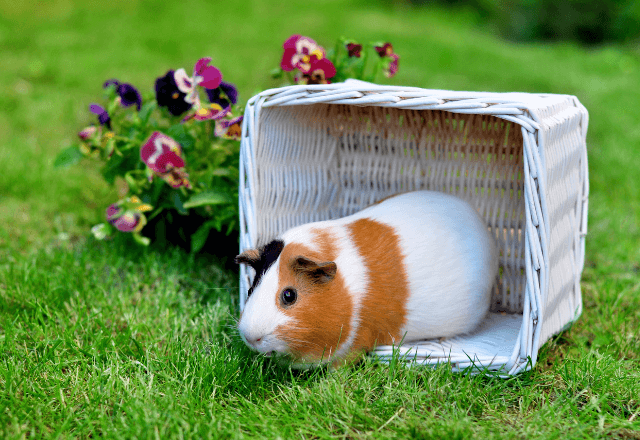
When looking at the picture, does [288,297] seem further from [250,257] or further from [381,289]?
[381,289]

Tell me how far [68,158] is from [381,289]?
1.74m

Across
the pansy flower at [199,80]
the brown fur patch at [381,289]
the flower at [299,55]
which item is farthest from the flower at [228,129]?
the brown fur patch at [381,289]

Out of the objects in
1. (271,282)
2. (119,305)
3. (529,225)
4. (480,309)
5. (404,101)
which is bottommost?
(119,305)

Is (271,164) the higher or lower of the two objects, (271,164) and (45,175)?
the higher

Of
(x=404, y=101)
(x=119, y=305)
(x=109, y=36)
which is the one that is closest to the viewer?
(x=404, y=101)

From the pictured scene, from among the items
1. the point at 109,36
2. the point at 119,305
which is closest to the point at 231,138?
the point at 119,305

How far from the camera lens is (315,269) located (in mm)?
1790

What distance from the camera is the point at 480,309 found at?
2197 mm

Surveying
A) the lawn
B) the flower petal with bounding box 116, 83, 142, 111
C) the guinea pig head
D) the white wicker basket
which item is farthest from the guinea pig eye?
the flower petal with bounding box 116, 83, 142, 111

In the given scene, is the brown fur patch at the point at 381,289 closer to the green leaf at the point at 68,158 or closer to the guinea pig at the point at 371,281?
the guinea pig at the point at 371,281

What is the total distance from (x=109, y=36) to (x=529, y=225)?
6852 mm

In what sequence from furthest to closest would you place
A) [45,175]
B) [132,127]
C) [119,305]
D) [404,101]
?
[45,175] < [132,127] < [119,305] < [404,101]

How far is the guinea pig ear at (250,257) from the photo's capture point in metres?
1.91

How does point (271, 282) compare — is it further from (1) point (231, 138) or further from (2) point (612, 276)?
(2) point (612, 276)
